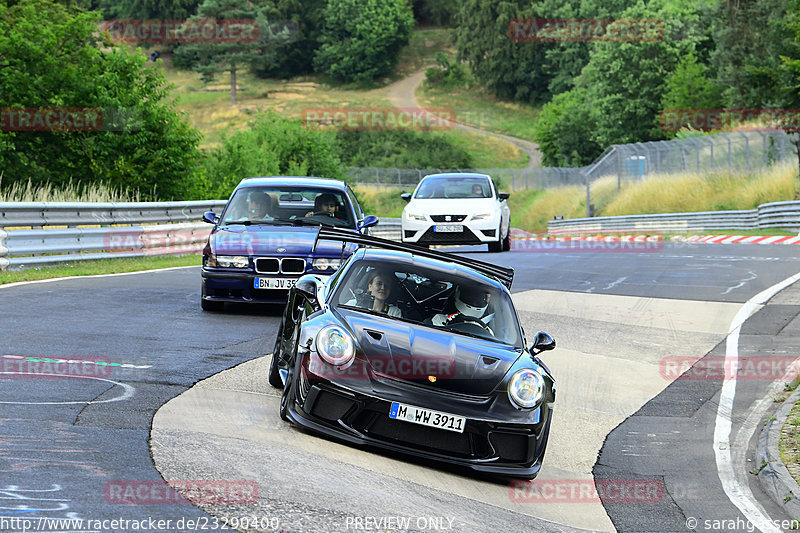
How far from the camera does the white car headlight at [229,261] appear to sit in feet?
42.0

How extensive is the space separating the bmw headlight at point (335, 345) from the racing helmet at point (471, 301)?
1219 mm

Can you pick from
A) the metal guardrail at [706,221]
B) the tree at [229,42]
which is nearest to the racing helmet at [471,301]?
the metal guardrail at [706,221]

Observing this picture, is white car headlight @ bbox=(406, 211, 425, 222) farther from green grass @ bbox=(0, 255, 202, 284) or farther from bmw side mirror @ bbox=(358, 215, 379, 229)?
bmw side mirror @ bbox=(358, 215, 379, 229)

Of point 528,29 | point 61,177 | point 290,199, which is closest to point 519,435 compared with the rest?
point 290,199

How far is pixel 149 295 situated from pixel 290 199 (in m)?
2.38

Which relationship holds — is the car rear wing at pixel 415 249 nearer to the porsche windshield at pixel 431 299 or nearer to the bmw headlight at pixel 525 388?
the porsche windshield at pixel 431 299

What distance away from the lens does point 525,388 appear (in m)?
7.19

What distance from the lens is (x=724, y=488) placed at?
24.8 feet

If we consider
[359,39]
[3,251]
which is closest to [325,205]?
[3,251]

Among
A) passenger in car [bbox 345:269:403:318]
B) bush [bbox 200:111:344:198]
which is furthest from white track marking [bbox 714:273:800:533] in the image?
bush [bbox 200:111:344:198]

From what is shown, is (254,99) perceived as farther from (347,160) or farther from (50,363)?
(50,363)

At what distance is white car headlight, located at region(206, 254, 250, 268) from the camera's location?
12.8 m

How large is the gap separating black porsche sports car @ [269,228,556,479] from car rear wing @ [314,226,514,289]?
342 millimetres

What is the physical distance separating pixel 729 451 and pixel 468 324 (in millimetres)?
2417
